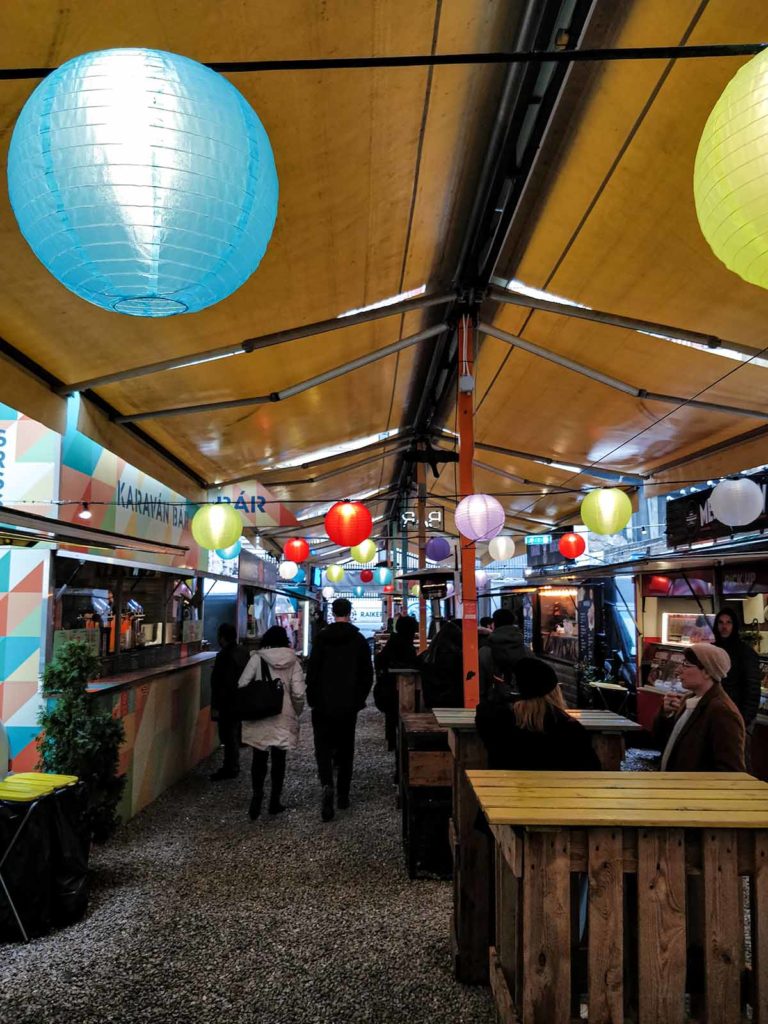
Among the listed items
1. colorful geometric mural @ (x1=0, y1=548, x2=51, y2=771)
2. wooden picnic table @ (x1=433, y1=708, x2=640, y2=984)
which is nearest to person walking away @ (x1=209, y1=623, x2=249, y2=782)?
colorful geometric mural @ (x1=0, y1=548, x2=51, y2=771)

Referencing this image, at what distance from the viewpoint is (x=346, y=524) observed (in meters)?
7.43

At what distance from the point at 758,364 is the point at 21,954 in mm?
6775

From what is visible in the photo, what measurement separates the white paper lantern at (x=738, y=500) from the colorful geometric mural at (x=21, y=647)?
6.02m

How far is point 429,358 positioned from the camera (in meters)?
9.43

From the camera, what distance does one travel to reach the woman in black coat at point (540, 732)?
9.07ft

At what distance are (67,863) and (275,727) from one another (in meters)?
2.19

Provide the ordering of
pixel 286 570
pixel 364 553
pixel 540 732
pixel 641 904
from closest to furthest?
1. pixel 641 904
2. pixel 540 732
3. pixel 364 553
4. pixel 286 570

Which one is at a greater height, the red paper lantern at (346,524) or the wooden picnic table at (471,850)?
the red paper lantern at (346,524)

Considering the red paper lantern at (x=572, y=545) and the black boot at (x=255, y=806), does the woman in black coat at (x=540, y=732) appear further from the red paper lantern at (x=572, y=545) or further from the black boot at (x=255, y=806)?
the red paper lantern at (x=572, y=545)

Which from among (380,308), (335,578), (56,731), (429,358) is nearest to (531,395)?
(429,358)

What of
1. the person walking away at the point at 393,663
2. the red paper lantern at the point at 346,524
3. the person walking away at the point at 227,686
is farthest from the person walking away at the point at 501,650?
the person walking away at the point at 227,686

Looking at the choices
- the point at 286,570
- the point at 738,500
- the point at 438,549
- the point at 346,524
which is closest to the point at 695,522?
the point at 738,500

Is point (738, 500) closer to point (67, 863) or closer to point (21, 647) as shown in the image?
point (67, 863)

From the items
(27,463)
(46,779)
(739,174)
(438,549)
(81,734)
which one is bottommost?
(46,779)
